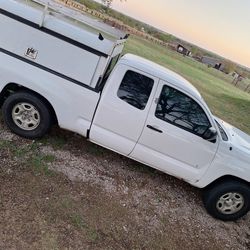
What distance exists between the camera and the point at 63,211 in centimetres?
513

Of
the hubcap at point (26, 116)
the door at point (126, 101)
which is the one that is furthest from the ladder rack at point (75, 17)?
the hubcap at point (26, 116)

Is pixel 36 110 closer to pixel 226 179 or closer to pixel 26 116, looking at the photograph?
pixel 26 116

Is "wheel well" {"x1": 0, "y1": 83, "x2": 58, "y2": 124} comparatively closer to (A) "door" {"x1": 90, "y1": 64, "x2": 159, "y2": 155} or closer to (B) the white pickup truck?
(B) the white pickup truck

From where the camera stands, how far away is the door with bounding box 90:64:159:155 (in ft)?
19.7

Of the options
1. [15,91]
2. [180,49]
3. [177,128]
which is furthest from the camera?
[180,49]

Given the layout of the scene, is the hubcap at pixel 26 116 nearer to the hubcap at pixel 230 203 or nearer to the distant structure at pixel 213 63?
the hubcap at pixel 230 203

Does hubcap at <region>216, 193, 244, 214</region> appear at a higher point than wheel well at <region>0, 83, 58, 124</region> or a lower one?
lower

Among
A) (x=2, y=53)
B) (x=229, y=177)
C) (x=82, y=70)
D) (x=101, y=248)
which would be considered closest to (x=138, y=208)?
(x=101, y=248)

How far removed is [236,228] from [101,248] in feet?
9.14

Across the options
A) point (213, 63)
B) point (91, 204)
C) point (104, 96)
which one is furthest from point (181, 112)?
point (213, 63)

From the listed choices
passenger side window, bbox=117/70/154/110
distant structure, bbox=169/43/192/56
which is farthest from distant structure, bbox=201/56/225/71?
passenger side window, bbox=117/70/154/110

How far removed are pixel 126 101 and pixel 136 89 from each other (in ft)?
0.81

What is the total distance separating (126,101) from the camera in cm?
603

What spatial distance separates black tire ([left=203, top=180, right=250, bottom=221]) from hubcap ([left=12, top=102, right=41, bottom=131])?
10.2ft
